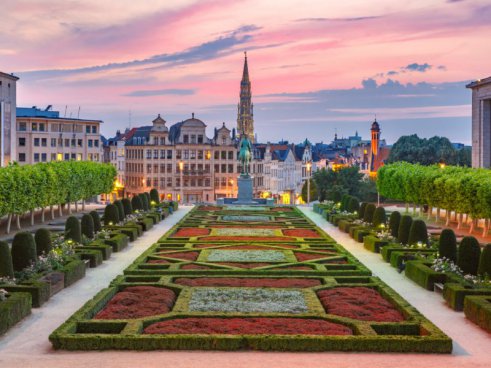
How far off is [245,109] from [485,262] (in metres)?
138

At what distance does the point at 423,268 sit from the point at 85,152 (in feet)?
377

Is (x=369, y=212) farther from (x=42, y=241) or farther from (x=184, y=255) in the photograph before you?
(x=42, y=241)

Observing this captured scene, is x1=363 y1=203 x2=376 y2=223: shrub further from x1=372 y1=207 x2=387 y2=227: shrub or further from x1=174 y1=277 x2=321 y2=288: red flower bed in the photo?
x1=174 y1=277 x2=321 y2=288: red flower bed

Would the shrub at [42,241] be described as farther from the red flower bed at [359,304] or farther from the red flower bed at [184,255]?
the red flower bed at [359,304]

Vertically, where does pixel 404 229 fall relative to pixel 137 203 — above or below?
below

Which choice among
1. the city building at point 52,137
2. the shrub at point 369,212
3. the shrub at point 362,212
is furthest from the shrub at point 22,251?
the city building at point 52,137

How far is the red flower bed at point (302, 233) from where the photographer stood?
48.1 meters

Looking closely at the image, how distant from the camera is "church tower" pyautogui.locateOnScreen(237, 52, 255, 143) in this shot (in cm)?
16375

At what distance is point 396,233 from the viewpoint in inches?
1695

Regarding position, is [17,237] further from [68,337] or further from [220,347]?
[220,347]

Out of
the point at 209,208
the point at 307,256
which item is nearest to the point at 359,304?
the point at 307,256

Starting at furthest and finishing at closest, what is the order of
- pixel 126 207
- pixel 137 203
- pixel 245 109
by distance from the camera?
pixel 245 109, pixel 137 203, pixel 126 207

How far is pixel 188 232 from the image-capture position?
50.1 meters

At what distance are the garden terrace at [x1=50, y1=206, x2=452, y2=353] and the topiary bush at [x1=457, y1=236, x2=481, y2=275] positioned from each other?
11.8 feet
